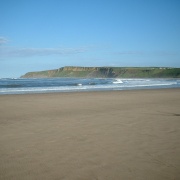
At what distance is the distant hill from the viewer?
430 ft

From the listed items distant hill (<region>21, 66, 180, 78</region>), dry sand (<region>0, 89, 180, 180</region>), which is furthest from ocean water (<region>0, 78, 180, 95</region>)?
distant hill (<region>21, 66, 180, 78</region>)

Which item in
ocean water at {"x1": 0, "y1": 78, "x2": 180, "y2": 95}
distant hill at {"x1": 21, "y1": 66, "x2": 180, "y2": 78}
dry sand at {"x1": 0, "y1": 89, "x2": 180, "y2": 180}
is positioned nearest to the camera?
dry sand at {"x1": 0, "y1": 89, "x2": 180, "y2": 180}

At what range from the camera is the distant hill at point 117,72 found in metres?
131

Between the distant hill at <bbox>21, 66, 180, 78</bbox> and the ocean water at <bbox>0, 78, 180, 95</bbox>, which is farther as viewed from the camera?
the distant hill at <bbox>21, 66, 180, 78</bbox>

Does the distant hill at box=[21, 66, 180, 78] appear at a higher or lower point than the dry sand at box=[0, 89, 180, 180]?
higher

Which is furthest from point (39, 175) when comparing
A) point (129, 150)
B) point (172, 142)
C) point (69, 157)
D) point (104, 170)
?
point (172, 142)

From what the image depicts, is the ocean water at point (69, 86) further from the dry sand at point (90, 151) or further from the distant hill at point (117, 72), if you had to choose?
the distant hill at point (117, 72)

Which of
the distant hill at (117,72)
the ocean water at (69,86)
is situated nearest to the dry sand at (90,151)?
the ocean water at (69,86)

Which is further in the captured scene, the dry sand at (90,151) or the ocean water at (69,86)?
the ocean water at (69,86)

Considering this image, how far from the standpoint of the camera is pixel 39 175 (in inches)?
125

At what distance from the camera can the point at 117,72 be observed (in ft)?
492

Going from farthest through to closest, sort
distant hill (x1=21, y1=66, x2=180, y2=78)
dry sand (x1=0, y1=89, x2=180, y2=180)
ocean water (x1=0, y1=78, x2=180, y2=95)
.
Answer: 1. distant hill (x1=21, y1=66, x2=180, y2=78)
2. ocean water (x1=0, y1=78, x2=180, y2=95)
3. dry sand (x1=0, y1=89, x2=180, y2=180)

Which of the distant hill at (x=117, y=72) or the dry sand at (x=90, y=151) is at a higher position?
the distant hill at (x=117, y=72)

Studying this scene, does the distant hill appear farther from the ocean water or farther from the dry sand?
the dry sand
